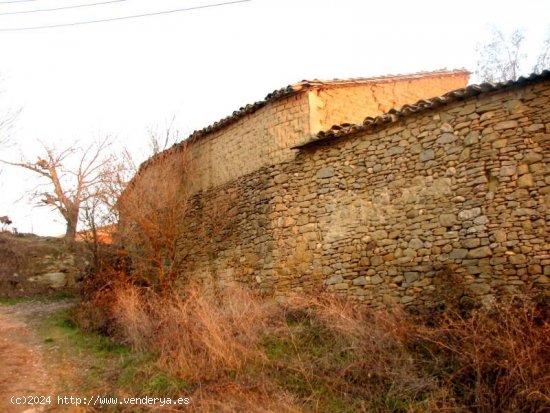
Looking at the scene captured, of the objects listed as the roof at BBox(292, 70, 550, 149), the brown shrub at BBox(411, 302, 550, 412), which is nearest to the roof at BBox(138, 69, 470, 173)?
the roof at BBox(292, 70, 550, 149)

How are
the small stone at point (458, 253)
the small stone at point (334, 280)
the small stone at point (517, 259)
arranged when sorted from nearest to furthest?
the small stone at point (517, 259) → the small stone at point (458, 253) → the small stone at point (334, 280)

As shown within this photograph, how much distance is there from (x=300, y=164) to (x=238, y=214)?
1949 mm

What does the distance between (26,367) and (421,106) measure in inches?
277

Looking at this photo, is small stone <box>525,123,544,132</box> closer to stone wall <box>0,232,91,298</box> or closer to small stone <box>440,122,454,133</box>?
small stone <box>440,122,454,133</box>

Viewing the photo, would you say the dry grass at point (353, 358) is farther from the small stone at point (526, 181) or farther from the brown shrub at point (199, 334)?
the small stone at point (526, 181)

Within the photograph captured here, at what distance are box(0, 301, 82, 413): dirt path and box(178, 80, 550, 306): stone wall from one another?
12.7 feet

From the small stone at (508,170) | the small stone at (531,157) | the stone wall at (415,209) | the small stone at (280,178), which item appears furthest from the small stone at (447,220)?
the small stone at (280,178)

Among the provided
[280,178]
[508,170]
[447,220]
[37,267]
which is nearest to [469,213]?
[447,220]

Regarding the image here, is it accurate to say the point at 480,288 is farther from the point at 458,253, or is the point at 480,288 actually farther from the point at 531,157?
the point at 531,157

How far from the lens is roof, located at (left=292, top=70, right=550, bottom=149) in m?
6.16

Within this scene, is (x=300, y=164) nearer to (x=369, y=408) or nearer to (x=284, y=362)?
→ (x=284, y=362)

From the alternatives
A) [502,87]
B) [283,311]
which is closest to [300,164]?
[283,311]

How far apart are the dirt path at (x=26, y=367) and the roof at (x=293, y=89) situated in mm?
4363

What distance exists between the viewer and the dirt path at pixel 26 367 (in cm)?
527
